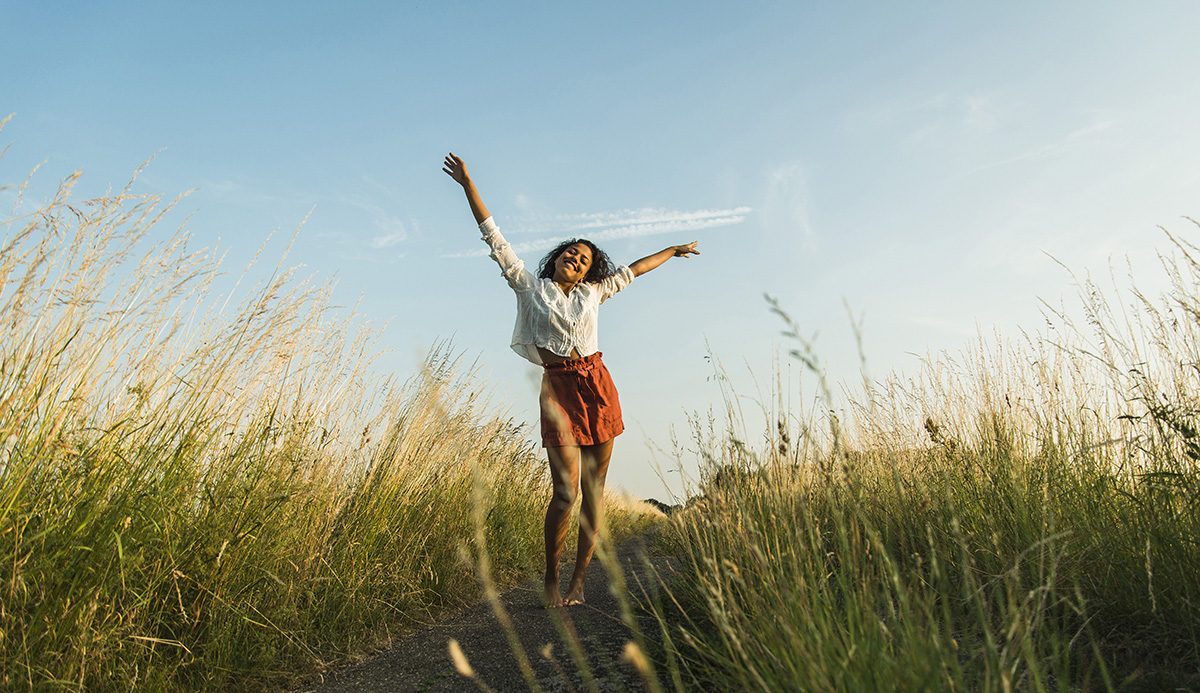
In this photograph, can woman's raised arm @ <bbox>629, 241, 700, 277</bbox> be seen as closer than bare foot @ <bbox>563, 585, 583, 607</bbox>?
No

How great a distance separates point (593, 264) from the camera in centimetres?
370

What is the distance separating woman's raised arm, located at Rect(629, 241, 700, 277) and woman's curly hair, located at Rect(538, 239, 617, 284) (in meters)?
0.14

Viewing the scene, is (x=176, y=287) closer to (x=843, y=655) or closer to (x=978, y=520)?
(x=843, y=655)

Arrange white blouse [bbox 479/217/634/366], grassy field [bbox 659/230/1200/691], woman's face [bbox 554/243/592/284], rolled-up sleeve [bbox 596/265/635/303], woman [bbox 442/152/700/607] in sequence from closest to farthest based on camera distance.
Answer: grassy field [bbox 659/230/1200/691] → woman [bbox 442/152/700/607] → white blouse [bbox 479/217/634/366] → woman's face [bbox 554/243/592/284] → rolled-up sleeve [bbox 596/265/635/303]

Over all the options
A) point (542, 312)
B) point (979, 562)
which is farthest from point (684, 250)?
point (979, 562)

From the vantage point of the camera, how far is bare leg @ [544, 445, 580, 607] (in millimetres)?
2945

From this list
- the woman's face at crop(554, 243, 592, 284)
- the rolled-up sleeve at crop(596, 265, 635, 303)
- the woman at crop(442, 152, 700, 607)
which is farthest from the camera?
the rolled-up sleeve at crop(596, 265, 635, 303)

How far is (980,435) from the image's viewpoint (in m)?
3.38

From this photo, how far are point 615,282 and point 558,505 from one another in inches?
51.4

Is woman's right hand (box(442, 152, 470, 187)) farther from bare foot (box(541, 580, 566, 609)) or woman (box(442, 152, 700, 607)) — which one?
bare foot (box(541, 580, 566, 609))

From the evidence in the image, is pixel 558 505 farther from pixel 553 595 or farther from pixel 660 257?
pixel 660 257

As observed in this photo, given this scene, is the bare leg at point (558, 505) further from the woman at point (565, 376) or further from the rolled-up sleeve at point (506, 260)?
the rolled-up sleeve at point (506, 260)

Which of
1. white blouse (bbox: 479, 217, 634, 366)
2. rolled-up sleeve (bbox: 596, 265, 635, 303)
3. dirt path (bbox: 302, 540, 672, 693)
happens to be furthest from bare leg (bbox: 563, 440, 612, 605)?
rolled-up sleeve (bbox: 596, 265, 635, 303)

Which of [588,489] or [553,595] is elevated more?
[588,489]
